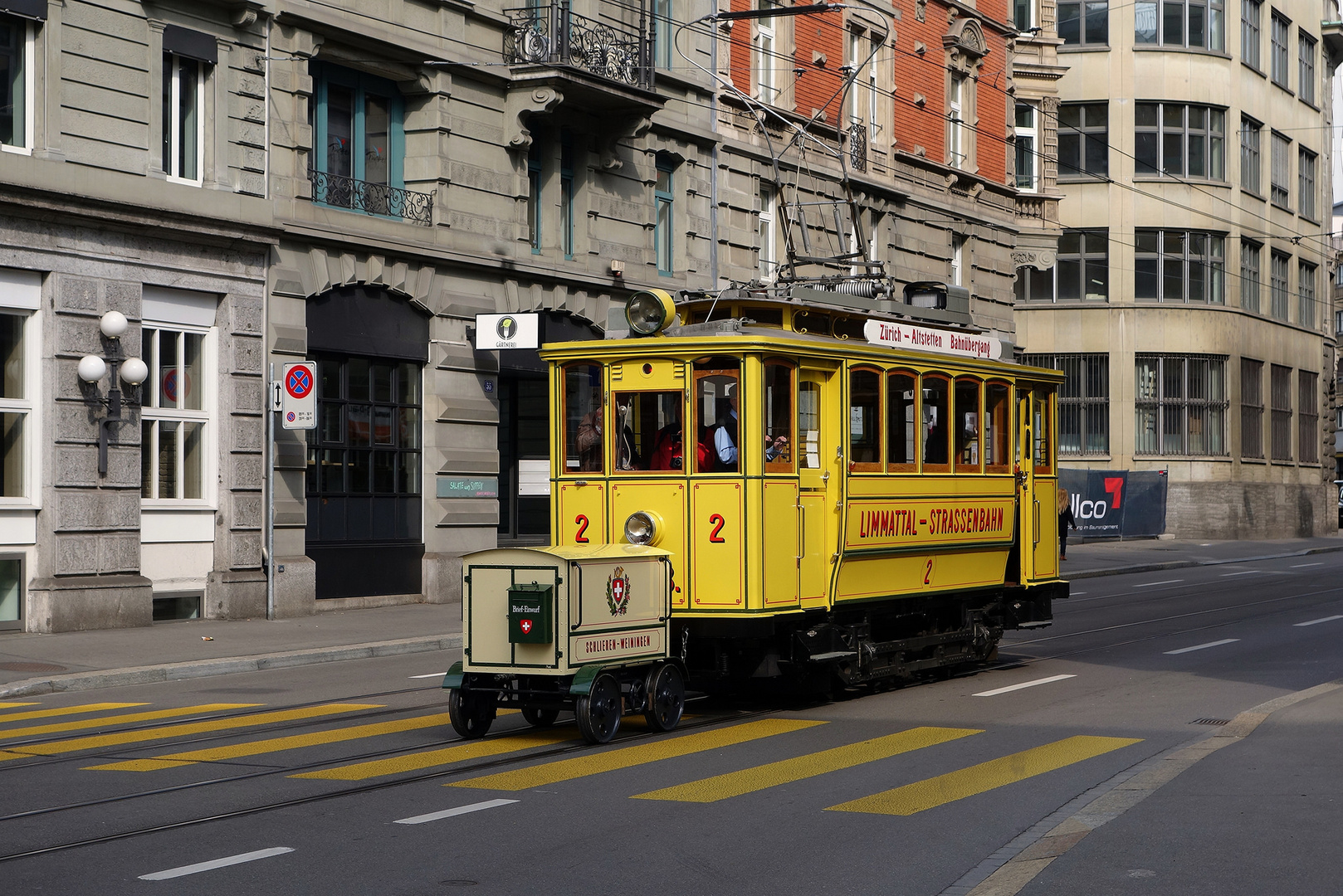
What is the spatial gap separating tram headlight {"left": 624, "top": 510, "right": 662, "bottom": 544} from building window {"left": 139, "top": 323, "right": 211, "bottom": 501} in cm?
941

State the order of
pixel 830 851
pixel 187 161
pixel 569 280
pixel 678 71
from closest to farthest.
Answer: pixel 830 851 → pixel 187 161 → pixel 569 280 → pixel 678 71

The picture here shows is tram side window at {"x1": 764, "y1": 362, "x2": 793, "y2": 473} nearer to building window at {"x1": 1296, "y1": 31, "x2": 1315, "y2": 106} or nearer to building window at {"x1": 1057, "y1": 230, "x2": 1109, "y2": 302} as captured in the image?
building window at {"x1": 1057, "y1": 230, "x2": 1109, "y2": 302}

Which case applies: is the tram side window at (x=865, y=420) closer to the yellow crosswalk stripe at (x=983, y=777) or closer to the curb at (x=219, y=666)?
the yellow crosswalk stripe at (x=983, y=777)

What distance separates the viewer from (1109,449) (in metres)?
52.0

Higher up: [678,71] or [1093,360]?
[678,71]

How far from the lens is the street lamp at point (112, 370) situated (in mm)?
18938

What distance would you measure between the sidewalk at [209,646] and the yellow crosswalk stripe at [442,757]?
17.9ft

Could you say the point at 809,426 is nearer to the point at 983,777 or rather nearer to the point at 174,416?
the point at 983,777

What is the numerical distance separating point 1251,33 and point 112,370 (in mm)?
46937

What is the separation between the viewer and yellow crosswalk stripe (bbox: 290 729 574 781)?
9773 millimetres

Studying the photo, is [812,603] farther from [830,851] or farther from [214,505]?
[214,505]

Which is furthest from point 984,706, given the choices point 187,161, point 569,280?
point 569,280

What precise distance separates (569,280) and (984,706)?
14.5m

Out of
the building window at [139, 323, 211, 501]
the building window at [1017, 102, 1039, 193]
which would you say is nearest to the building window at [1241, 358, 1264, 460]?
the building window at [1017, 102, 1039, 193]
